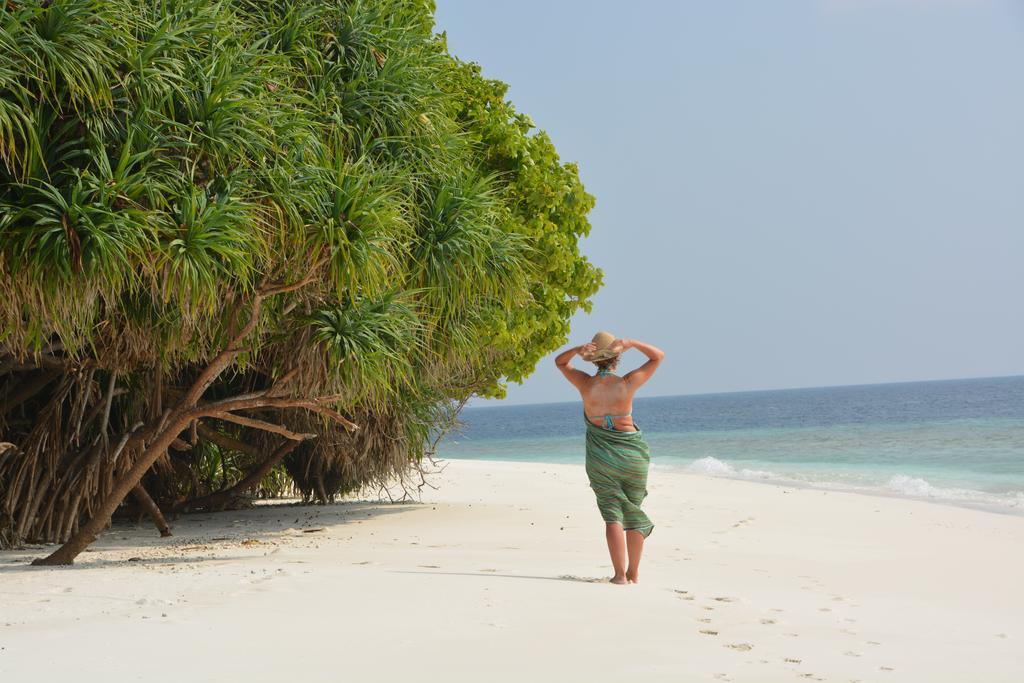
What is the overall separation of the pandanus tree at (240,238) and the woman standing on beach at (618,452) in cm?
174

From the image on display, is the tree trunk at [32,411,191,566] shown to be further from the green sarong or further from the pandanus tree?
the green sarong

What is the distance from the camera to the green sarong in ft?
19.2

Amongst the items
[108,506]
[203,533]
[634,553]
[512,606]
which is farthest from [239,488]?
[512,606]

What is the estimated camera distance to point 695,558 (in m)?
7.50

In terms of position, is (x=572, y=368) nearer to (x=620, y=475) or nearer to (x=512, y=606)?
(x=620, y=475)

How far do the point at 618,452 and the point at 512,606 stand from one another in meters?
1.24

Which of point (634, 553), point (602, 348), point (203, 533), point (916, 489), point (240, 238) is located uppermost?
point (240, 238)

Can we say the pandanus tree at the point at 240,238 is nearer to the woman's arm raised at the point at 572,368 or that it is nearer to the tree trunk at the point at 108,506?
the tree trunk at the point at 108,506

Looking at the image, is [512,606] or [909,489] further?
[909,489]

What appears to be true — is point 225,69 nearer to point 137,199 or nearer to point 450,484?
point 137,199

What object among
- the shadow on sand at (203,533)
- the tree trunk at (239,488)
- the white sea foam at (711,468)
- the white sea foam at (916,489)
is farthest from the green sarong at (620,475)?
the white sea foam at (711,468)

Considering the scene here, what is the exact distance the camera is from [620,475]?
19.2 ft

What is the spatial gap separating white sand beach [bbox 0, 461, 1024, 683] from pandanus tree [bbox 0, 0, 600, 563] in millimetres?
1139

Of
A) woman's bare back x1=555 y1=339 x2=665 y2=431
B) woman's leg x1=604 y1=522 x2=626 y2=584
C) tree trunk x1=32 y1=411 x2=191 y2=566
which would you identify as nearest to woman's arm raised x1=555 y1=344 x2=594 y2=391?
woman's bare back x1=555 y1=339 x2=665 y2=431
